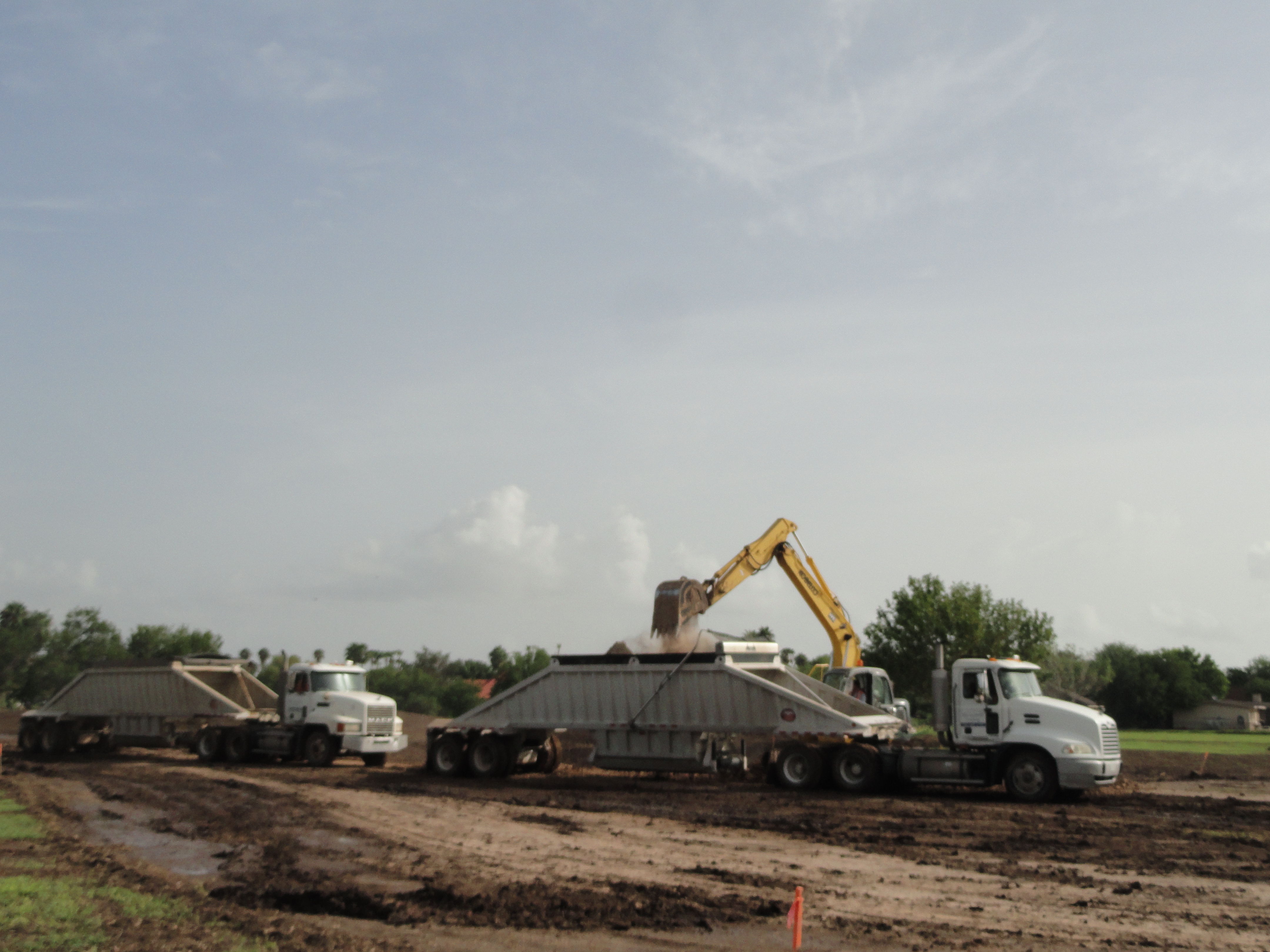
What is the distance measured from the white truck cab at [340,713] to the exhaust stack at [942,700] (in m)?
14.7

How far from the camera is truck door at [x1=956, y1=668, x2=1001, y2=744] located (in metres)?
21.4

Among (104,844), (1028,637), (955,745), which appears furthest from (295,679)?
(1028,637)

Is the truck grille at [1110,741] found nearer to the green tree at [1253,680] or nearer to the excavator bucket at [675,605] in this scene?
the excavator bucket at [675,605]

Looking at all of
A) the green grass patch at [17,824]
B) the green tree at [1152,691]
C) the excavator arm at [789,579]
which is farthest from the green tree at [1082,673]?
the green grass patch at [17,824]

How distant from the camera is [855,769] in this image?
2186 cm

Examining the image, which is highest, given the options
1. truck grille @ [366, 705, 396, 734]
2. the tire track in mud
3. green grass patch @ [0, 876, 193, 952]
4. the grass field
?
truck grille @ [366, 705, 396, 734]

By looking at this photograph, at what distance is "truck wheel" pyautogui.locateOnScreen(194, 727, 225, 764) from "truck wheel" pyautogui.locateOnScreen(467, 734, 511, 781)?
9.20m

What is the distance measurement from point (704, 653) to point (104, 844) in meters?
12.5

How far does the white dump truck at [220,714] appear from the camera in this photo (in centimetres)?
2938

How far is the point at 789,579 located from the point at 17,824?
68.9 ft

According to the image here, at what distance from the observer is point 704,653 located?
23.3m

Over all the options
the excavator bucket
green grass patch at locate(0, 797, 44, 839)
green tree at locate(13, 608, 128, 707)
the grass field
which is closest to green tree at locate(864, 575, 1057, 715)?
the grass field

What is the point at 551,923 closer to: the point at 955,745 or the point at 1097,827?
the point at 1097,827

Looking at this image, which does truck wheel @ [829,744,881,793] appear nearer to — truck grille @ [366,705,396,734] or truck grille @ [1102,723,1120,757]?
truck grille @ [1102,723,1120,757]
